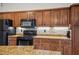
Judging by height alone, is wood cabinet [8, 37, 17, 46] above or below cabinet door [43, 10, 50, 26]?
below

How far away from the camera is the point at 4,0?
3.72 feet

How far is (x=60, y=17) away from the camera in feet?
5.22

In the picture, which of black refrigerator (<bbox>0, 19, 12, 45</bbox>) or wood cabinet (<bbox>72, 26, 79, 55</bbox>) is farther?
black refrigerator (<bbox>0, 19, 12, 45</bbox>)

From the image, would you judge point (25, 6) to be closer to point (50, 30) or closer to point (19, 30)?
point (19, 30)

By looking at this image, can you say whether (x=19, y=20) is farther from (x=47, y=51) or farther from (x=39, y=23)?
(x=47, y=51)

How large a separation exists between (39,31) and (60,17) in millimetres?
319

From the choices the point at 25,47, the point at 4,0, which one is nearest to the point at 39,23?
the point at 25,47

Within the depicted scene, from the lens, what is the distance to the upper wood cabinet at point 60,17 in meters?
1.54

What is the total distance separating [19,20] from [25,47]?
0.33 m

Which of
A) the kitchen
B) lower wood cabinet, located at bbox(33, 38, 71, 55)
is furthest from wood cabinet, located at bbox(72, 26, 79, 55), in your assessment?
lower wood cabinet, located at bbox(33, 38, 71, 55)

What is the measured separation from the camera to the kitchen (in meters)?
1.48

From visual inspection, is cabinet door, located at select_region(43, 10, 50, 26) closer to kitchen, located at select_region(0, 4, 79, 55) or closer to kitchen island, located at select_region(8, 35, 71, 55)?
kitchen, located at select_region(0, 4, 79, 55)

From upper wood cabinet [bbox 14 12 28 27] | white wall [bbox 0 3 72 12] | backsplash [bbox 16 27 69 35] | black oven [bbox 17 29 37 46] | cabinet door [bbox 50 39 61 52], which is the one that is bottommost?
cabinet door [bbox 50 39 61 52]

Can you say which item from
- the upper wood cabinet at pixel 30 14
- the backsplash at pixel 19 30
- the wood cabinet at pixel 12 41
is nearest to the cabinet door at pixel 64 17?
the upper wood cabinet at pixel 30 14
